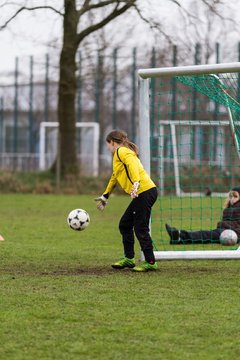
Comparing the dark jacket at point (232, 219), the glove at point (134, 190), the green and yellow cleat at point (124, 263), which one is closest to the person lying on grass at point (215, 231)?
the dark jacket at point (232, 219)

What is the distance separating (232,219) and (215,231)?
0.34 meters

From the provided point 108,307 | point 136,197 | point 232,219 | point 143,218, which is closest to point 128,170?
point 136,197

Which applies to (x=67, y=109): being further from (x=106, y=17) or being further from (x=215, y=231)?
(x=215, y=231)

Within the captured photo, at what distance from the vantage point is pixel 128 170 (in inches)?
314

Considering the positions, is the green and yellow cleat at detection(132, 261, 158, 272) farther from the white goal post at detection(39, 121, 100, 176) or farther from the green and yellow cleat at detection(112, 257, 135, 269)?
the white goal post at detection(39, 121, 100, 176)

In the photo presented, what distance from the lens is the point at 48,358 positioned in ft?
15.4

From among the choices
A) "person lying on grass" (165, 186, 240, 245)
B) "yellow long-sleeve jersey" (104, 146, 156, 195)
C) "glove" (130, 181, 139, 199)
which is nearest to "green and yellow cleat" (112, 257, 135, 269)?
"yellow long-sleeve jersey" (104, 146, 156, 195)

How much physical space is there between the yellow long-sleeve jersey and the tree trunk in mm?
16199

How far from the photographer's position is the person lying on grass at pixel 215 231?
1060 cm

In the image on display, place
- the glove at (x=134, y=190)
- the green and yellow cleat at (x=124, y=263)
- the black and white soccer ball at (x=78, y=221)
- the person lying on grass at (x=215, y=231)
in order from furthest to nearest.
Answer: the person lying on grass at (x=215, y=231) < the black and white soccer ball at (x=78, y=221) < the green and yellow cleat at (x=124, y=263) < the glove at (x=134, y=190)

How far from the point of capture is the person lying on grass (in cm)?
1060

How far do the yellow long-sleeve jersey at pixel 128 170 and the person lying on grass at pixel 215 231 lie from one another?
2.39m

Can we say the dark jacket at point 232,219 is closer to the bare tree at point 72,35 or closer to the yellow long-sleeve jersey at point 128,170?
the yellow long-sleeve jersey at point 128,170

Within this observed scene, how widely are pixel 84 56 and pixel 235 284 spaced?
1925 centimetres
